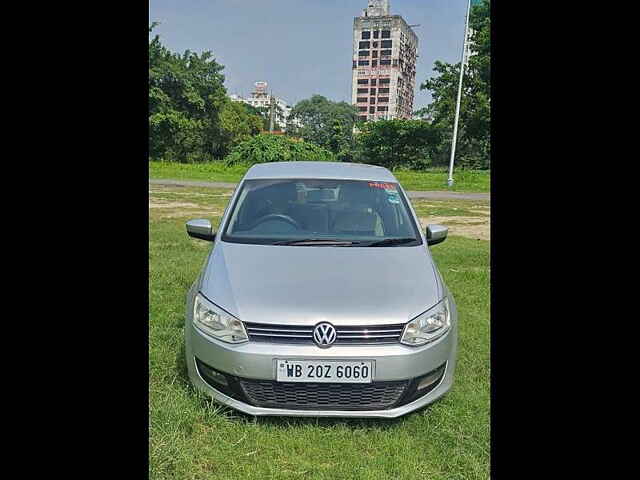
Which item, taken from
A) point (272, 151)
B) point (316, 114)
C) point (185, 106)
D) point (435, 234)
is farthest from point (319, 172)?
point (316, 114)

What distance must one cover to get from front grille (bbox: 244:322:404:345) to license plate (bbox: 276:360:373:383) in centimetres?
10

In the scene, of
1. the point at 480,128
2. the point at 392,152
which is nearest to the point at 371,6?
the point at 392,152

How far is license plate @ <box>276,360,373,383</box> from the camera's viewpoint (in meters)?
2.46

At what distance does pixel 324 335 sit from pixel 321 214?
1.29 m

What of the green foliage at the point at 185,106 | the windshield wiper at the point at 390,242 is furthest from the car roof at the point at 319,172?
the green foliage at the point at 185,106

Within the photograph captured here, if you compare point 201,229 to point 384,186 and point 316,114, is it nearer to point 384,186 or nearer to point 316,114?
point 384,186

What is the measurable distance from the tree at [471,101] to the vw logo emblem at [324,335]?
2914cm

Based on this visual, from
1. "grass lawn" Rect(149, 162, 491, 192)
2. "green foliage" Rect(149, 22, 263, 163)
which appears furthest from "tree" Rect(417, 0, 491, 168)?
"green foliage" Rect(149, 22, 263, 163)

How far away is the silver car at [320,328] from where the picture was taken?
2.48 metres

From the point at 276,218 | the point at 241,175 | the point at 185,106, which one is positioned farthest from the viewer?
the point at 185,106

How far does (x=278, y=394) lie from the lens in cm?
252

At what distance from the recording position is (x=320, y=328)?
2.48 metres

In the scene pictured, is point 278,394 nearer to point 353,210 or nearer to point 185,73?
point 353,210

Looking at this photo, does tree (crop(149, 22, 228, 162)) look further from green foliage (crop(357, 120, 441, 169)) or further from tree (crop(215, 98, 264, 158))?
green foliage (crop(357, 120, 441, 169))
